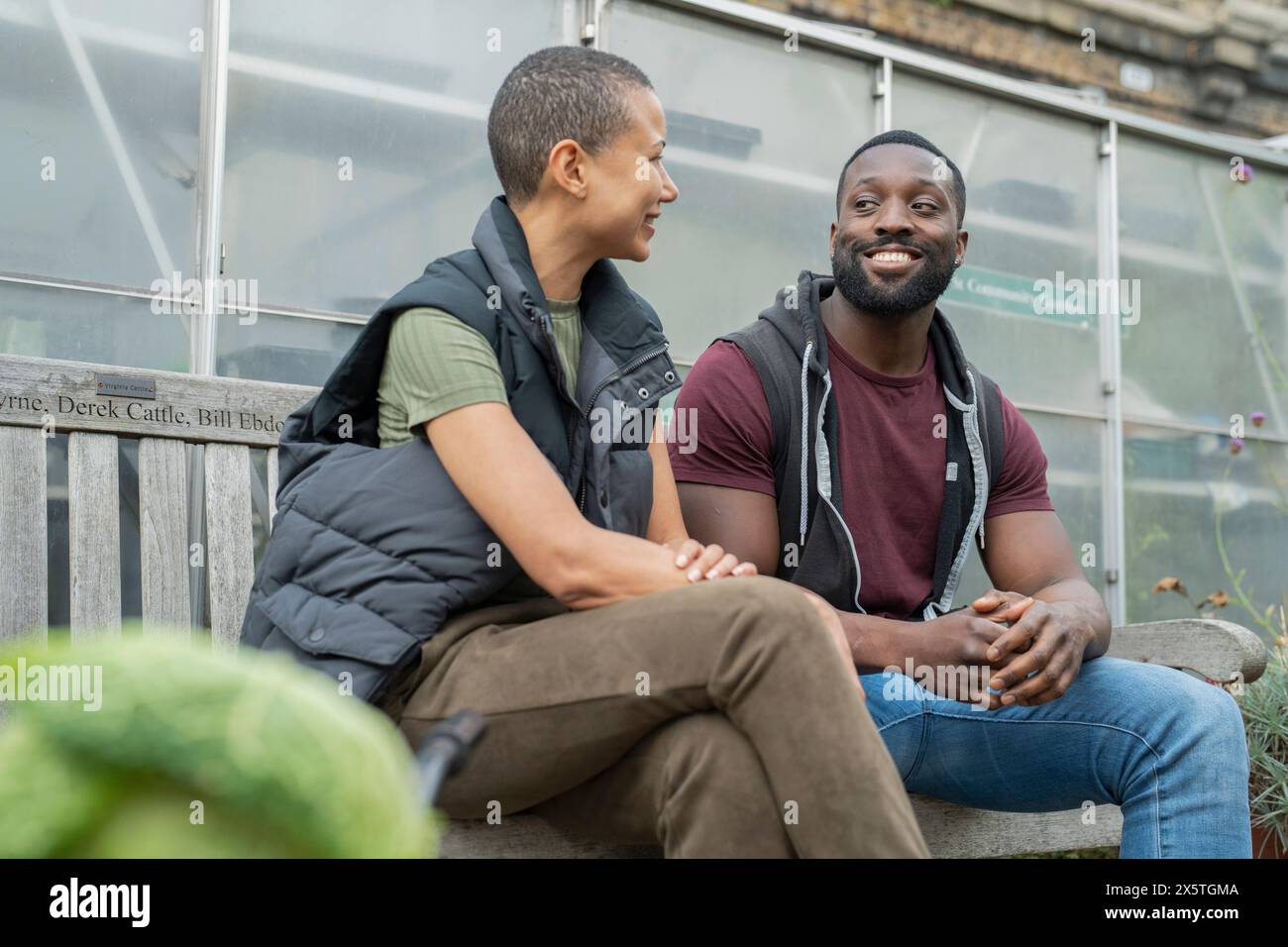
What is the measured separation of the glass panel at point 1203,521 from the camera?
6593mm

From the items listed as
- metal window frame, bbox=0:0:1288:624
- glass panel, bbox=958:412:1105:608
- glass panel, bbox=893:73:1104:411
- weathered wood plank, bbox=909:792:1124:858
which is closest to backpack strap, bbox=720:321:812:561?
weathered wood plank, bbox=909:792:1124:858

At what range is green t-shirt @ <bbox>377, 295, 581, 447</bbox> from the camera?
191 cm

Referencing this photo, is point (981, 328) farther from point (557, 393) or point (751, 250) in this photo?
point (557, 393)

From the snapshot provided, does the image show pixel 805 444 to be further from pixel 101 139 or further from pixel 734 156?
pixel 734 156

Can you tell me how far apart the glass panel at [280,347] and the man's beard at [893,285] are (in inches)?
66.5

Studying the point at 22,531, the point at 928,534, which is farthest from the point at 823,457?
the point at 22,531

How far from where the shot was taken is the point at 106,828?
385mm

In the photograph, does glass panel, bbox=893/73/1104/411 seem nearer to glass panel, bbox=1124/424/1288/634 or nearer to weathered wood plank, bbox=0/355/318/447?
glass panel, bbox=1124/424/1288/634

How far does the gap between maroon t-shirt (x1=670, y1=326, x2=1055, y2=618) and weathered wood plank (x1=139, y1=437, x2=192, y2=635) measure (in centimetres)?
92

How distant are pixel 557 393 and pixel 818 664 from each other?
71 cm

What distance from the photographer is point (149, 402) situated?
2482 mm

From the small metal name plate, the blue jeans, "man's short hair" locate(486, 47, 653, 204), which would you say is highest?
"man's short hair" locate(486, 47, 653, 204)

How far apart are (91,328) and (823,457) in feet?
7.50
